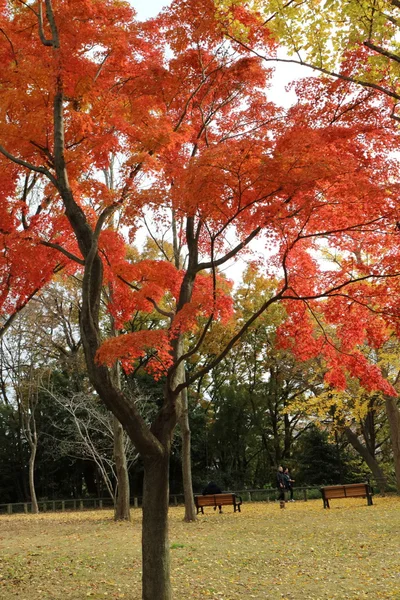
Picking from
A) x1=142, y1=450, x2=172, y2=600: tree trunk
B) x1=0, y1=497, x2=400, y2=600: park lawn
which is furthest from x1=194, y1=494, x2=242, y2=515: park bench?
x1=142, y1=450, x2=172, y2=600: tree trunk

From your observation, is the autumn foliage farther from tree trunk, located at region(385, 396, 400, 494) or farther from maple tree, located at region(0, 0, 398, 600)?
tree trunk, located at region(385, 396, 400, 494)

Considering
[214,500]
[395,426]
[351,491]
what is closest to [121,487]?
[214,500]

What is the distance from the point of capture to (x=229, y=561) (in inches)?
335

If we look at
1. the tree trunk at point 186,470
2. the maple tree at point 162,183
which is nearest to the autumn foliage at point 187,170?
the maple tree at point 162,183

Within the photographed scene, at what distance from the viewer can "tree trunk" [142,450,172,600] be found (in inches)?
238

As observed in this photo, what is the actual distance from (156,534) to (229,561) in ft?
9.11

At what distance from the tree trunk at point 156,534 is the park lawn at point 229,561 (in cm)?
56

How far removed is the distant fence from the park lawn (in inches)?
473

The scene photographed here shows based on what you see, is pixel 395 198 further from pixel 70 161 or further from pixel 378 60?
pixel 70 161

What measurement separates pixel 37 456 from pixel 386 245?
26.1m

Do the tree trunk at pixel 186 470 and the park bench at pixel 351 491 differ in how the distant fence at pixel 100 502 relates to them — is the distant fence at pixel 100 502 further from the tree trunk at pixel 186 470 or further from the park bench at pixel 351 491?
the tree trunk at pixel 186 470

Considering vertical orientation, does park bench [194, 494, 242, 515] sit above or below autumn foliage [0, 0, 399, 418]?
below

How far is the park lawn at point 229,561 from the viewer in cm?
662

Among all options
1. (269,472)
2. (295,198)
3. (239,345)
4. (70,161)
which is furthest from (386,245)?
(269,472)
